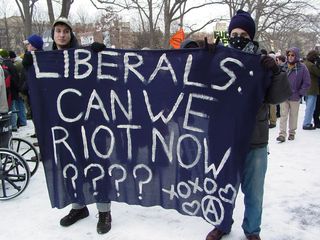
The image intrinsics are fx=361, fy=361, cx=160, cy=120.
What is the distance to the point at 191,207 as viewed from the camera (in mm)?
3338

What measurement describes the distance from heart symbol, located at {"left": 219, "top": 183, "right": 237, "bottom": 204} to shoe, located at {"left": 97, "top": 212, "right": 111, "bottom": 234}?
4.02ft

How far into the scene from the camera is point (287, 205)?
4.22m

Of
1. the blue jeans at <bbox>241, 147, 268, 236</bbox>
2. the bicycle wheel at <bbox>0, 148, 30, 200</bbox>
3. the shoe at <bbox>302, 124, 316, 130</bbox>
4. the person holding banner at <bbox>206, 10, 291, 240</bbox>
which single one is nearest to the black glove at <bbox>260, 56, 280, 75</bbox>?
the person holding banner at <bbox>206, 10, 291, 240</bbox>

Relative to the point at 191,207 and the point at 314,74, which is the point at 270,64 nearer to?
the point at 191,207

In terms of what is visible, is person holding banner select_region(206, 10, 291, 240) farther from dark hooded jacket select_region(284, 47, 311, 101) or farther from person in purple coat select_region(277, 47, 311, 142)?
dark hooded jacket select_region(284, 47, 311, 101)

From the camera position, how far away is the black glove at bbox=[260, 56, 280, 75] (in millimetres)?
2746

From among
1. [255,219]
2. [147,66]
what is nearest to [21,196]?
[147,66]

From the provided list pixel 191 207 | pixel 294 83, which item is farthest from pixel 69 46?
pixel 294 83

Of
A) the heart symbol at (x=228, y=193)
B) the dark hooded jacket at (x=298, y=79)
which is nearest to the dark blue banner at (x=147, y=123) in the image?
the heart symbol at (x=228, y=193)

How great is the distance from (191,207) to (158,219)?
2.12 feet

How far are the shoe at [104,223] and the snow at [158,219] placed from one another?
6 cm

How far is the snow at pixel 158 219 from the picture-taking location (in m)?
3.55

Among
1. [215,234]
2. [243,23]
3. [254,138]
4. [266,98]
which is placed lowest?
[215,234]

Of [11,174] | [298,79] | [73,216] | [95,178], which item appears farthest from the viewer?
[298,79]
